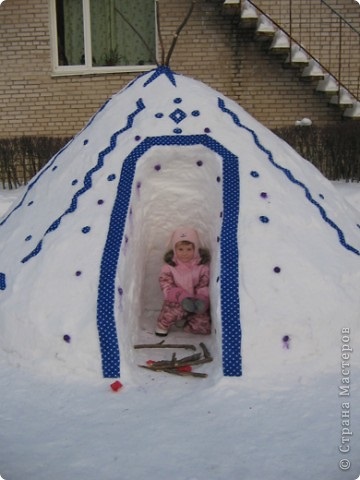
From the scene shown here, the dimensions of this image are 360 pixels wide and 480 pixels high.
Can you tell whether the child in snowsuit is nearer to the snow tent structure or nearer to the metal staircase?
the snow tent structure

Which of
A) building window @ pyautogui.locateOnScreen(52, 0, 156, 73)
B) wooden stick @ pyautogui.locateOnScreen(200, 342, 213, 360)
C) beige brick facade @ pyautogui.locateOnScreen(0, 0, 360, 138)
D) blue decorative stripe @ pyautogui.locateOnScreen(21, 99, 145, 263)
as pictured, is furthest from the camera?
building window @ pyautogui.locateOnScreen(52, 0, 156, 73)

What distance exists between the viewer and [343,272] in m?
4.10

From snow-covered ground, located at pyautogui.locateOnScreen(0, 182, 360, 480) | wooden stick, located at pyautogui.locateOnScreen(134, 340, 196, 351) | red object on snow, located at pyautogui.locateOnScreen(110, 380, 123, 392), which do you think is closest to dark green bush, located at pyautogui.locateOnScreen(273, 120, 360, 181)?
wooden stick, located at pyautogui.locateOnScreen(134, 340, 196, 351)

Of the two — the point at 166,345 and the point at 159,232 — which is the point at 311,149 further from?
the point at 166,345

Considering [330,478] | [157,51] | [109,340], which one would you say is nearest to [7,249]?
[109,340]

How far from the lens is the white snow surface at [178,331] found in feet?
10.2

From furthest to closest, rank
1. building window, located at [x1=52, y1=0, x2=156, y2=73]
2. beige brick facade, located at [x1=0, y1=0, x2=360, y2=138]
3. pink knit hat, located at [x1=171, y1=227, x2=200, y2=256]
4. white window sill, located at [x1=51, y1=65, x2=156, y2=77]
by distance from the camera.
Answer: building window, located at [x1=52, y1=0, x2=156, y2=73] → white window sill, located at [x1=51, y1=65, x2=156, y2=77] → beige brick facade, located at [x1=0, y1=0, x2=360, y2=138] → pink knit hat, located at [x1=171, y1=227, x2=200, y2=256]

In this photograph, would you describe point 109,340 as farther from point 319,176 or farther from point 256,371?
point 319,176

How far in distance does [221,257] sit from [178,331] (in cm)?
93

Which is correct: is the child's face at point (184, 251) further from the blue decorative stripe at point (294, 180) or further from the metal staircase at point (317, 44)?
the metal staircase at point (317, 44)

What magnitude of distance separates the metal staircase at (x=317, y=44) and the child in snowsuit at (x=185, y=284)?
6.32 metres

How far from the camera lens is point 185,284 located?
4766 millimetres

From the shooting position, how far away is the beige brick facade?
10.7 meters

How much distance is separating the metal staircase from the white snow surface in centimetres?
556
